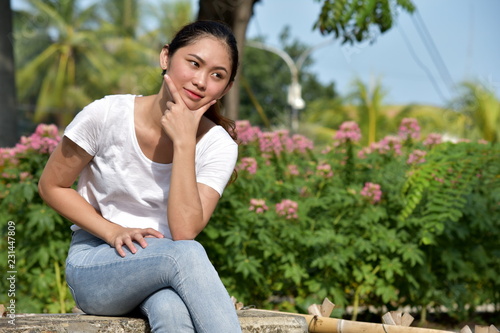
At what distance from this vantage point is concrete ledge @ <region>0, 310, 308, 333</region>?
204 centimetres

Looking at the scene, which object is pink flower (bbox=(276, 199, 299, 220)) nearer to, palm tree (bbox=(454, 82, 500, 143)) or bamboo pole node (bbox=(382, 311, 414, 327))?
bamboo pole node (bbox=(382, 311, 414, 327))

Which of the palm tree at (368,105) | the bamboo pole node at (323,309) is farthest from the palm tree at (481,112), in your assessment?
the bamboo pole node at (323,309)

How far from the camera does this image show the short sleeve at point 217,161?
2410mm

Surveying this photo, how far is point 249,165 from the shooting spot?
4.43 m

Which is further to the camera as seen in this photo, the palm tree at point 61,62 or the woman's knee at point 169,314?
the palm tree at point 61,62

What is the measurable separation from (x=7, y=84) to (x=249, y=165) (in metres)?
4.11

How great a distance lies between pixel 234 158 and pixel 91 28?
37.1 meters

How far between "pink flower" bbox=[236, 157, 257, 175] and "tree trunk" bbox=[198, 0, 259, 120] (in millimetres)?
1254

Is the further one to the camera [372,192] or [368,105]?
[368,105]

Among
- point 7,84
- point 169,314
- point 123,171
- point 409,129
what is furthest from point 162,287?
point 7,84

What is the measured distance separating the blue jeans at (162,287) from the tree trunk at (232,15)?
11.4ft

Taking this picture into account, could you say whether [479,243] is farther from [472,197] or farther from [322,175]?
[322,175]

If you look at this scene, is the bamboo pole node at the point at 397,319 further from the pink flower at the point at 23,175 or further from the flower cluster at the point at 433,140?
the flower cluster at the point at 433,140

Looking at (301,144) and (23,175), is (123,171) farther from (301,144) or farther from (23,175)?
(301,144)
